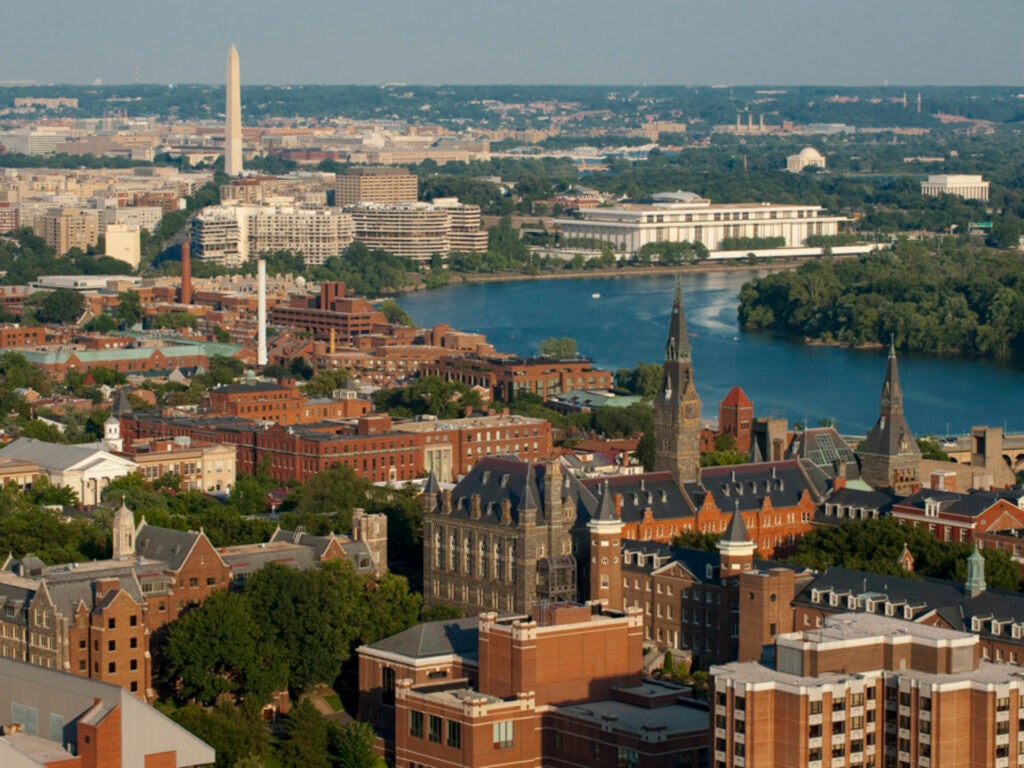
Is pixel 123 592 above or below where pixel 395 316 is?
above

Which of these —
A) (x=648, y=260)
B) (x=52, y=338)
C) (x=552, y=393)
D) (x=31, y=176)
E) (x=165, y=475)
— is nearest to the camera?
(x=165, y=475)

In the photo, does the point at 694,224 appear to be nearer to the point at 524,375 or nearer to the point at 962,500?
the point at 524,375

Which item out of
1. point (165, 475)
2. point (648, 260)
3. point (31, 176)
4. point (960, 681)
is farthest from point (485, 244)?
point (960, 681)

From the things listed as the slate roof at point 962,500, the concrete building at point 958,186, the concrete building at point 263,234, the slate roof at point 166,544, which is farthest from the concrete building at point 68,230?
the slate roof at point 166,544

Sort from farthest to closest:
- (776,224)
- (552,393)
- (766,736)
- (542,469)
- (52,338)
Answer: (776,224) < (52,338) < (552,393) < (542,469) < (766,736)

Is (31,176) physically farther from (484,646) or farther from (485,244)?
(484,646)

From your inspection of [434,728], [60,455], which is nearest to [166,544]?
[434,728]
